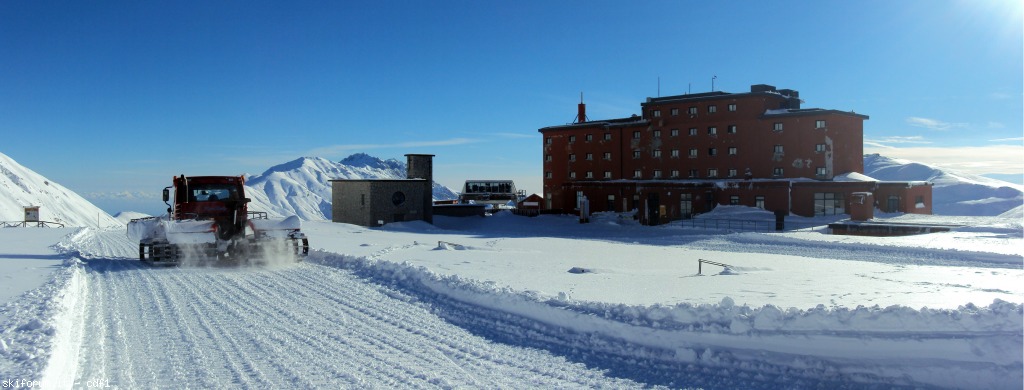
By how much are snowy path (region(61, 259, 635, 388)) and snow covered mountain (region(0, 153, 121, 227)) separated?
92346 millimetres

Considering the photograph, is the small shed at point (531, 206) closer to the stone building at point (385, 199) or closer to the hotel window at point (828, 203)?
the stone building at point (385, 199)

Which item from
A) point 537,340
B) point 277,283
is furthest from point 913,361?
point 277,283

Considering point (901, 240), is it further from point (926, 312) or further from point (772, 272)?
point (926, 312)

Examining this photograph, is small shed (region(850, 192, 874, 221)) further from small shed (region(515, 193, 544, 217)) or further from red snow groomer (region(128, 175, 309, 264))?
red snow groomer (region(128, 175, 309, 264))

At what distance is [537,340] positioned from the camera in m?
9.41

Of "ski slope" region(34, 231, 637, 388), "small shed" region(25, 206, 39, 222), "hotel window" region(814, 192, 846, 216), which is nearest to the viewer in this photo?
"ski slope" region(34, 231, 637, 388)

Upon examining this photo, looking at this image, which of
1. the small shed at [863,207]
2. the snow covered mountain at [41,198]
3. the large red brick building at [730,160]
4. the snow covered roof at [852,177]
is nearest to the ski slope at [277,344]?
the small shed at [863,207]

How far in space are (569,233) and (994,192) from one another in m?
115

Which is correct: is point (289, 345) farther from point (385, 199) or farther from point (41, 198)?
point (41, 198)

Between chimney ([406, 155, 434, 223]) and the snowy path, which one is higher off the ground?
chimney ([406, 155, 434, 223])

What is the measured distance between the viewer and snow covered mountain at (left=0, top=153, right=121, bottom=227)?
309 ft

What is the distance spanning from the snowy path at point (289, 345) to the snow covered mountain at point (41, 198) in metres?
92.3

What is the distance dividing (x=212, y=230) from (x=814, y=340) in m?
15.5

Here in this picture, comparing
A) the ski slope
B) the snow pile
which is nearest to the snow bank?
the ski slope
